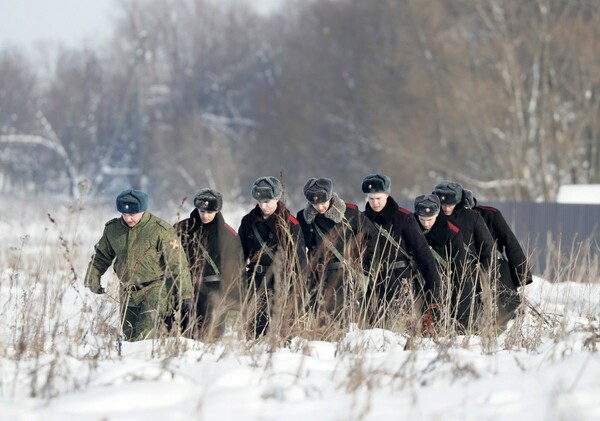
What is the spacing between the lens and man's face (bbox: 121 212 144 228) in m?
8.38

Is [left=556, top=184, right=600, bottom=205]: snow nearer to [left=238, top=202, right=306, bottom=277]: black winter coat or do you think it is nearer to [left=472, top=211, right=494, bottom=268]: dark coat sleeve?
[left=472, top=211, right=494, bottom=268]: dark coat sleeve

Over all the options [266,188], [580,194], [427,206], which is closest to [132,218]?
[266,188]

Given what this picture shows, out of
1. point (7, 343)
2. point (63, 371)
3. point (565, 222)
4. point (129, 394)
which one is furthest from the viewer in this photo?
point (565, 222)

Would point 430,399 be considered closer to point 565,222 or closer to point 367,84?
point 565,222

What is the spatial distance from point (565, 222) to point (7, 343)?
12.5m

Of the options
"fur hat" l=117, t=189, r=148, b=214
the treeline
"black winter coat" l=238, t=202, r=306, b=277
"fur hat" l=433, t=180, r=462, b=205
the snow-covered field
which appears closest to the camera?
the snow-covered field

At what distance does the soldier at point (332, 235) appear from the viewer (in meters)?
8.84

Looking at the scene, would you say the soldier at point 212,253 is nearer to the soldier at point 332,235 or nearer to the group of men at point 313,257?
the group of men at point 313,257

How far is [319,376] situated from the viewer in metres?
6.41

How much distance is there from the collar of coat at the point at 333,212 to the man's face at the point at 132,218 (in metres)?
1.31

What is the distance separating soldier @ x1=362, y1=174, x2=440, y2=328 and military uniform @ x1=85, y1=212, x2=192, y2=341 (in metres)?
1.64

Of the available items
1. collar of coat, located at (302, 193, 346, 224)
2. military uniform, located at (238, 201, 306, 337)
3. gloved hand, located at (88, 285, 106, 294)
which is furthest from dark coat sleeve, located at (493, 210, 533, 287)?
gloved hand, located at (88, 285, 106, 294)

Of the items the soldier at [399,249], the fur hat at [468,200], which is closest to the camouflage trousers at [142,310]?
the soldier at [399,249]

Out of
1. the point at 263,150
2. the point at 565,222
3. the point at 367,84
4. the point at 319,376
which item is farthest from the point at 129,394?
the point at 263,150
